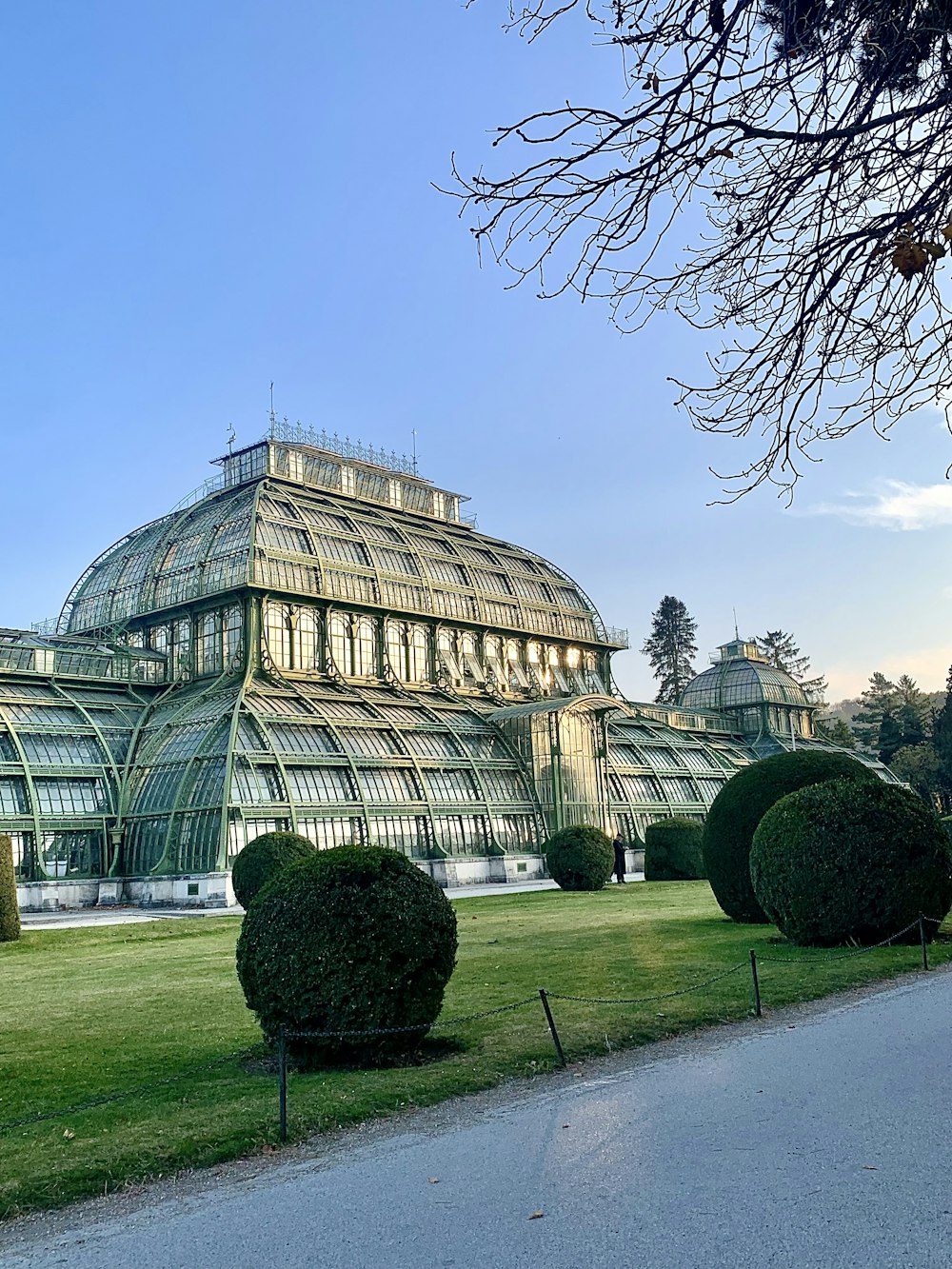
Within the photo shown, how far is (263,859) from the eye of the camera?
93.9 feet

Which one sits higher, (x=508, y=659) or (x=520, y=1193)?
(x=508, y=659)

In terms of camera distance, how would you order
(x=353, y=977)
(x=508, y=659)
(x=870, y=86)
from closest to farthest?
(x=870, y=86) → (x=353, y=977) → (x=508, y=659)

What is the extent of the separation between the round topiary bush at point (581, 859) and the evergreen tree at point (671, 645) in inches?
2684

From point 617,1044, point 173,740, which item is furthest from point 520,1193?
point 173,740

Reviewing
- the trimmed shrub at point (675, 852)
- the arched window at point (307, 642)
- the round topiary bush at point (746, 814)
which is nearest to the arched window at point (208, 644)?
the arched window at point (307, 642)

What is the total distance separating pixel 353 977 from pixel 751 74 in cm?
877

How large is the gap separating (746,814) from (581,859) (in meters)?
15.2

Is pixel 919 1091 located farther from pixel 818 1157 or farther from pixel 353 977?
pixel 353 977

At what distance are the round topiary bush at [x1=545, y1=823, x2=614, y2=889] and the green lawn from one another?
1255 centimetres

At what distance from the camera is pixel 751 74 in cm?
787

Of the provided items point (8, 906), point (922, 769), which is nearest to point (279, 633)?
point (8, 906)

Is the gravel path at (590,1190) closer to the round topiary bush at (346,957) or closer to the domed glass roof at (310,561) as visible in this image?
the round topiary bush at (346,957)

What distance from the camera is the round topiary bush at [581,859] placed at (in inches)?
1478

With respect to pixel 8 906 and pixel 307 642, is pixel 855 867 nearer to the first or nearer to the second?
pixel 8 906
